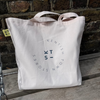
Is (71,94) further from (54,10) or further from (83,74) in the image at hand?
(54,10)

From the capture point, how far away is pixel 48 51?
24.4 inches

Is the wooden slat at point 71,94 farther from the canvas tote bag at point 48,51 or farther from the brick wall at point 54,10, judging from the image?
the brick wall at point 54,10

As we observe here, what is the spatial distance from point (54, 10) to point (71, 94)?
1.71 ft

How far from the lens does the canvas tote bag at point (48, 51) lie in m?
0.58

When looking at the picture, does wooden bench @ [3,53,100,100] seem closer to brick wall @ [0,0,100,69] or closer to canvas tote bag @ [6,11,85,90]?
canvas tote bag @ [6,11,85,90]

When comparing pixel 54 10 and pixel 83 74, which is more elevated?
pixel 54 10

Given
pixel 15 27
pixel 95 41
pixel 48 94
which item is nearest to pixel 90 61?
pixel 95 41

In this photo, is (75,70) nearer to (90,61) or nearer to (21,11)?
(90,61)

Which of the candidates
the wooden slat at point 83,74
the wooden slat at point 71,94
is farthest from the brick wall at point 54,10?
the wooden slat at point 71,94

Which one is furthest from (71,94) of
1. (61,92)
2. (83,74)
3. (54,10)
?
(54,10)

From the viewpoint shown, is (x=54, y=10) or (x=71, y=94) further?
(x=54, y=10)

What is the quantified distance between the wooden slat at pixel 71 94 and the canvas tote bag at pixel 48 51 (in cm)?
3

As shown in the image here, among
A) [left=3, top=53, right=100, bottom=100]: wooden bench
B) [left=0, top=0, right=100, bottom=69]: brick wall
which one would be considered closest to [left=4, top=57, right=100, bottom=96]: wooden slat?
[left=3, top=53, right=100, bottom=100]: wooden bench

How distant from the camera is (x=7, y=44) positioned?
0.78 meters
